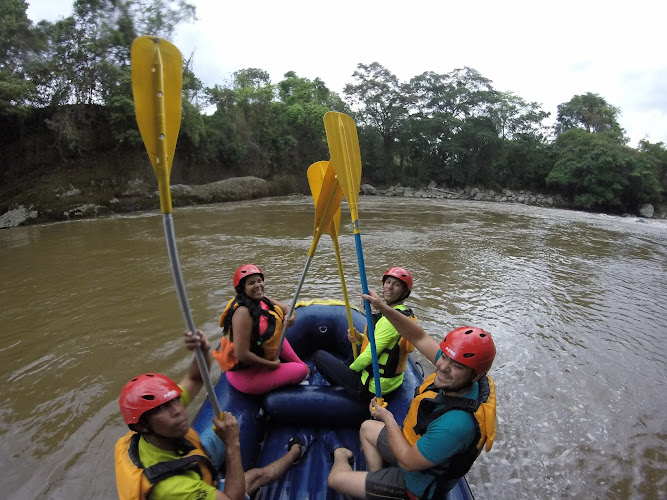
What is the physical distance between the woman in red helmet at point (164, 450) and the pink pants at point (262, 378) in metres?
0.84

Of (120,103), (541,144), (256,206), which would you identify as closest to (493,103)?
(541,144)

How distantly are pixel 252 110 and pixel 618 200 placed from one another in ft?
78.1

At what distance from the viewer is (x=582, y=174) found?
81.2 feet

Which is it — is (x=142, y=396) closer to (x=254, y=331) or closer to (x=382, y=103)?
(x=254, y=331)

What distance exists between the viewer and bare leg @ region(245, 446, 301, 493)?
193 centimetres

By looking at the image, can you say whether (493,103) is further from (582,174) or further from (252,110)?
(252,110)

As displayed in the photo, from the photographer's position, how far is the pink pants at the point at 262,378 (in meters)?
2.41

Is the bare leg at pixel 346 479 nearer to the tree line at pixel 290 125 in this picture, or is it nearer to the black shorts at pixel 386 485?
the black shorts at pixel 386 485

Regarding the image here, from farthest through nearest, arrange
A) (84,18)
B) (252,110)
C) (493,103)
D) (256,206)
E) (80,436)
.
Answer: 1. (493,103)
2. (252,110)
3. (256,206)
4. (84,18)
5. (80,436)

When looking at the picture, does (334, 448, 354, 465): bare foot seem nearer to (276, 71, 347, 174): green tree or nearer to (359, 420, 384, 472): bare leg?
(359, 420, 384, 472): bare leg

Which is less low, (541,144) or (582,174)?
(541,144)

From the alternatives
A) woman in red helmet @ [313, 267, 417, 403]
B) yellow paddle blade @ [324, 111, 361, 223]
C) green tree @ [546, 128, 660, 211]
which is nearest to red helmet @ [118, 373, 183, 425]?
woman in red helmet @ [313, 267, 417, 403]

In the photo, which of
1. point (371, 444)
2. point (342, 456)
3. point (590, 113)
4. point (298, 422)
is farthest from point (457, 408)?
point (590, 113)

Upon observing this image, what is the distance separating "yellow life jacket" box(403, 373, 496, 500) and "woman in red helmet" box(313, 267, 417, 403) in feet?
2.12
